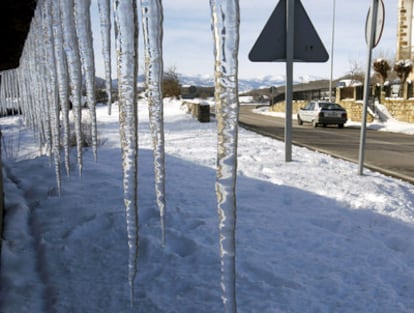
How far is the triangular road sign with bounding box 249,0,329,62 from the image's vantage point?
17.3 feet

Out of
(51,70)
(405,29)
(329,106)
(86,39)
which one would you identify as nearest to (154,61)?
(86,39)

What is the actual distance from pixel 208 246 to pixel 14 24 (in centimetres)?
193

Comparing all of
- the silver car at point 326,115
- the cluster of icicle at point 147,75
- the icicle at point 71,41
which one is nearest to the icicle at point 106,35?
the cluster of icicle at point 147,75

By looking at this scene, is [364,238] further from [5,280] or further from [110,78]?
[5,280]

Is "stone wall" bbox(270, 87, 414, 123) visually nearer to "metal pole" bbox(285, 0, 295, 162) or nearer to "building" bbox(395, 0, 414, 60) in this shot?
"building" bbox(395, 0, 414, 60)

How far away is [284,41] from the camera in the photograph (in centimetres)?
548

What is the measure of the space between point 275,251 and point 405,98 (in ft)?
52.8

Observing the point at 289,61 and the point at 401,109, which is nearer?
the point at 289,61

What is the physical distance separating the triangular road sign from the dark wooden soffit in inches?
125

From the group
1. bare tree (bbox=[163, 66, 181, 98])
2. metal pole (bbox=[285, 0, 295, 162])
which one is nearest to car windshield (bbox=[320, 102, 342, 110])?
metal pole (bbox=[285, 0, 295, 162])


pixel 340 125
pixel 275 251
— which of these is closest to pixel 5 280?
pixel 275 251

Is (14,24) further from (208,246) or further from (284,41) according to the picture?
(284,41)

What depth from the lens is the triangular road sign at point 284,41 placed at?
527 cm

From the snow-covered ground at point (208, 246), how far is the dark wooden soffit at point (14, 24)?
58.9 inches
